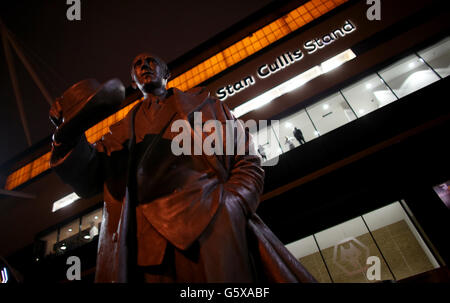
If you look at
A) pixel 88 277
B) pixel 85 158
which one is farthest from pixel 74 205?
pixel 85 158

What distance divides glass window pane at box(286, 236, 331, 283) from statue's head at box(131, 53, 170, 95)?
30.6 ft

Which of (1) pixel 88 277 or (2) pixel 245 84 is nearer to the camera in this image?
(1) pixel 88 277

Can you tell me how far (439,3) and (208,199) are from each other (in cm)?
1571

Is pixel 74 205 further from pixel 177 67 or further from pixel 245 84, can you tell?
pixel 245 84

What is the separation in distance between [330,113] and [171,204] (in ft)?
41.0

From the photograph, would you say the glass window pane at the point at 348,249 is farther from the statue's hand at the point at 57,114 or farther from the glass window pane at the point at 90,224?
the glass window pane at the point at 90,224

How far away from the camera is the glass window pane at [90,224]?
1481cm

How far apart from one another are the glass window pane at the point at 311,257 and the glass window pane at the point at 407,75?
7.52 meters

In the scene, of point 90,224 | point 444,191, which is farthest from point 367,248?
point 90,224

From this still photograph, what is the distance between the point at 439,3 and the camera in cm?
1218

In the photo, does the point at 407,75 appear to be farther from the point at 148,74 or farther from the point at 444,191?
the point at 148,74

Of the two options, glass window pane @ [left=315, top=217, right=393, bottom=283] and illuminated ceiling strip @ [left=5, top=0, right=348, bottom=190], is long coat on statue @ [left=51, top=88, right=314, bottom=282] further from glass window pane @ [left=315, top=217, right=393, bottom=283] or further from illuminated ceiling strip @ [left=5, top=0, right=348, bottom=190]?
illuminated ceiling strip @ [left=5, top=0, right=348, bottom=190]

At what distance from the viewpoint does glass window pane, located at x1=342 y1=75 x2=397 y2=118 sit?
12250mm
